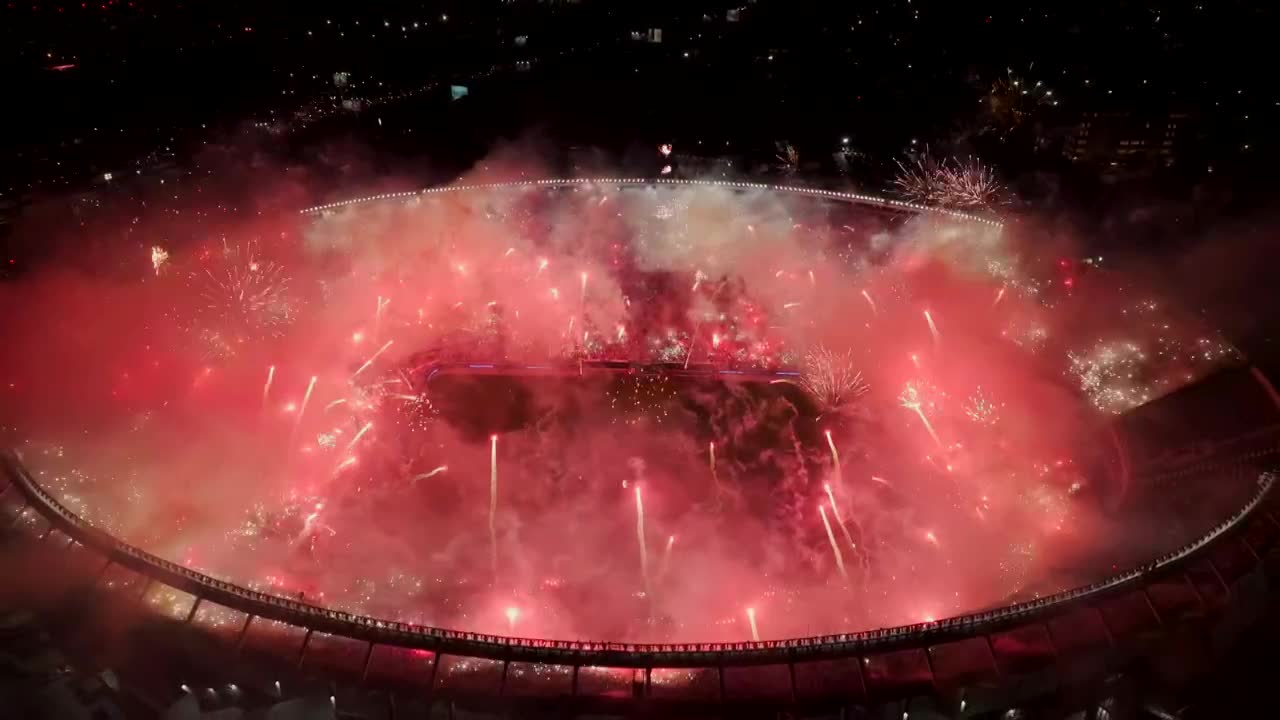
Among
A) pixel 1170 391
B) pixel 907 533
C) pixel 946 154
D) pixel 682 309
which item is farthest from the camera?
pixel 946 154

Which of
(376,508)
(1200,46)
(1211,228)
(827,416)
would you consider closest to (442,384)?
(376,508)

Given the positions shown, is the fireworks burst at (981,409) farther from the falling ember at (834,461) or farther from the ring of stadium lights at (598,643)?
the ring of stadium lights at (598,643)

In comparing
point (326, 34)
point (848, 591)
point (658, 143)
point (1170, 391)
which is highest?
point (326, 34)

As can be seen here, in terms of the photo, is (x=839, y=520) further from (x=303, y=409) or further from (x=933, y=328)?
(x=303, y=409)

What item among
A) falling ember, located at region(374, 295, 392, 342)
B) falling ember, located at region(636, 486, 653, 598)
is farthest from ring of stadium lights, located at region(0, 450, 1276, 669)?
falling ember, located at region(374, 295, 392, 342)

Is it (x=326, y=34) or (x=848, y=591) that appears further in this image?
(x=326, y=34)

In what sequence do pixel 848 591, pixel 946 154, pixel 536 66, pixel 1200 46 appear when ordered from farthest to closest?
pixel 536 66
pixel 946 154
pixel 1200 46
pixel 848 591

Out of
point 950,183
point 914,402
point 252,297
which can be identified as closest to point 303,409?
point 252,297

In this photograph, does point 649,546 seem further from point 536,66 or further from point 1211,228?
point 536,66
